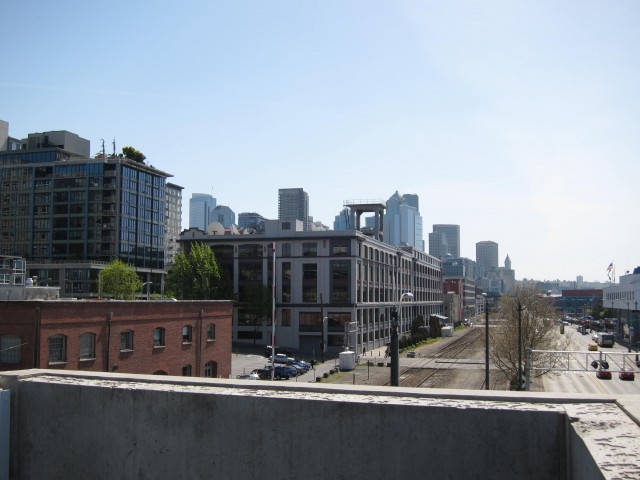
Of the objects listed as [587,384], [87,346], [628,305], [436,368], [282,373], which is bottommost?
[587,384]

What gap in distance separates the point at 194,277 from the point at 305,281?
51.7 ft

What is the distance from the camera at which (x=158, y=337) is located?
36.3m

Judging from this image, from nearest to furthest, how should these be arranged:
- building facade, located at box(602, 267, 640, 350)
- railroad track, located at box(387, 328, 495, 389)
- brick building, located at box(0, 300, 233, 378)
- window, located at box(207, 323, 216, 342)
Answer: brick building, located at box(0, 300, 233, 378) → window, located at box(207, 323, 216, 342) → railroad track, located at box(387, 328, 495, 389) → building facade, located at box(602, 267, 640, 350)

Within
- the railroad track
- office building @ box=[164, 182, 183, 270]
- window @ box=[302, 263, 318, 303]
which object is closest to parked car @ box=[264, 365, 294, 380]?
the railroad track

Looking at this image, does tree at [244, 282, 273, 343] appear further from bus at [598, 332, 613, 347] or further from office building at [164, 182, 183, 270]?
office building at [164, 182, 183, 270]

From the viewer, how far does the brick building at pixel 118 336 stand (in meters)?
27.6

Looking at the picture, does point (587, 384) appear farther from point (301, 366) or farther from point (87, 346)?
point (87, 346)

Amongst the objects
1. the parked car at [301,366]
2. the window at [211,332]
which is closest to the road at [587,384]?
the parked car at [301,366]

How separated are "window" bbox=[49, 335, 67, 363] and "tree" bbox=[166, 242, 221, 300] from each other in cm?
4923

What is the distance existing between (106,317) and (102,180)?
240 ft

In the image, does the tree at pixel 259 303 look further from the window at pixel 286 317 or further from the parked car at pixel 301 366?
the parked car at pixel 301 366

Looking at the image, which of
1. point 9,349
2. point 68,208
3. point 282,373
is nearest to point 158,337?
point 9,349

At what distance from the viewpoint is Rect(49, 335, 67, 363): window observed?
1123 inches

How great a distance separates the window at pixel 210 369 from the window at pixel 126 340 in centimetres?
865
